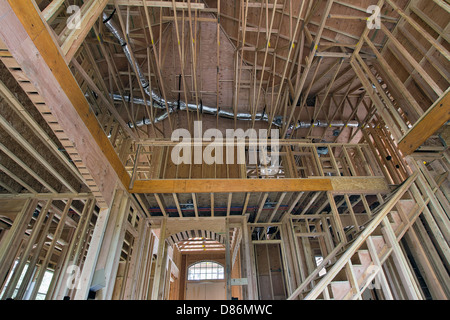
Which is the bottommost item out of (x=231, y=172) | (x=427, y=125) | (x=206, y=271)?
(x=427, y=125)

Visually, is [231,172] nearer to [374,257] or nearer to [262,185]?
[262,185]

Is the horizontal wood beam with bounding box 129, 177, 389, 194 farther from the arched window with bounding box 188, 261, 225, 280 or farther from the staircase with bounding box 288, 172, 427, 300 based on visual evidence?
the arched window with bounding box 188, 261, 225, 280

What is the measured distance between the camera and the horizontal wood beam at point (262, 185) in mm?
6797

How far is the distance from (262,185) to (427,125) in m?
3.92

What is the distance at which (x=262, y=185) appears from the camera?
6.89m

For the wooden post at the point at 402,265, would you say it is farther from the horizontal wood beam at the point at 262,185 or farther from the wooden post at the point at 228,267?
the wooden post at the point at 228,267

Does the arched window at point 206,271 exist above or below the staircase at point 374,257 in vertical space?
above

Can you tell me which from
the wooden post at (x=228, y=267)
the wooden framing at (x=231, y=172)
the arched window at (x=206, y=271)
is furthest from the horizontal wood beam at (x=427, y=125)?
the arched window at (x=206, y=271)

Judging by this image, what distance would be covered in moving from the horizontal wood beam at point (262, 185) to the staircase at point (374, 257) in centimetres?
119

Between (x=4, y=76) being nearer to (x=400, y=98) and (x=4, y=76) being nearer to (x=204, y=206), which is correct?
(x=204, y=206)

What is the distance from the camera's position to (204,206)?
8.18 m

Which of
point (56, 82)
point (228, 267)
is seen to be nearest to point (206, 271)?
point (228, 267)

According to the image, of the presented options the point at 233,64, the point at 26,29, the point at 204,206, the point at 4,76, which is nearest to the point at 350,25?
the point at 233,64
